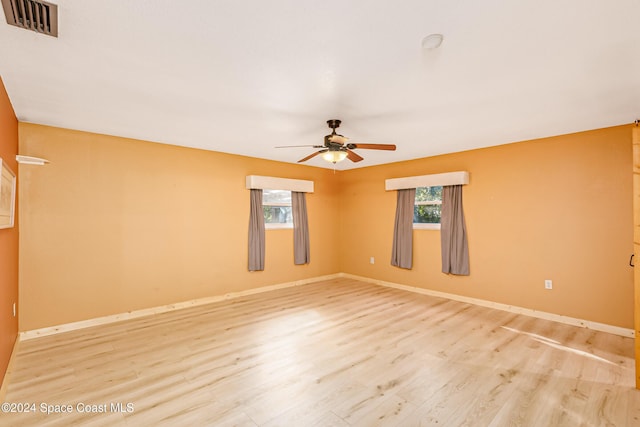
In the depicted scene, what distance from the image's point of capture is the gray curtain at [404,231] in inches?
205

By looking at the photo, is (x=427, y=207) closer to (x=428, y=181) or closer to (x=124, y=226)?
(x=428, y=181)

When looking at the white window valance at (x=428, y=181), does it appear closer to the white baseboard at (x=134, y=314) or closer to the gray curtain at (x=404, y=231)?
the gray curtain at (x=404, y=231)

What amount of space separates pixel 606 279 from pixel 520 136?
76.8 inches

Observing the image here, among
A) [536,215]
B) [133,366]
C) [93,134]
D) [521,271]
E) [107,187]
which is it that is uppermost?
[93,134]

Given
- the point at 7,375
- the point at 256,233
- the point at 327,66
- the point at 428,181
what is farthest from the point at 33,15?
the point at 428,181

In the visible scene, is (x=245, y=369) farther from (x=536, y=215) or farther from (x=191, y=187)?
(x=536, y=215)

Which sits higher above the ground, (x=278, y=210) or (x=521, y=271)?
(x=278, y=210)

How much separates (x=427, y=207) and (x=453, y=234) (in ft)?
2.34

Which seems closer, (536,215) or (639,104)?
(639,104)

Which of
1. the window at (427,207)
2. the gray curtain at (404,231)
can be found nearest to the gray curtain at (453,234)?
the window at (427,207)

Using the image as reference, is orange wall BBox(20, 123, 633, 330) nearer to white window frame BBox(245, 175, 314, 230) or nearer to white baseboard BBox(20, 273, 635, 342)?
white baseboard BBox(20, 273, 635, 342)

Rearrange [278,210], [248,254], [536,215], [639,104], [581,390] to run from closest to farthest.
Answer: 1. [581,390]
2. [639,104]
3. [536,215]
4. [248,254]
5. [278,210]

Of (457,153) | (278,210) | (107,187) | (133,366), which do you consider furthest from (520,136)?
(107,187)

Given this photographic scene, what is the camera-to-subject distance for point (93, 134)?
3.61 metres
